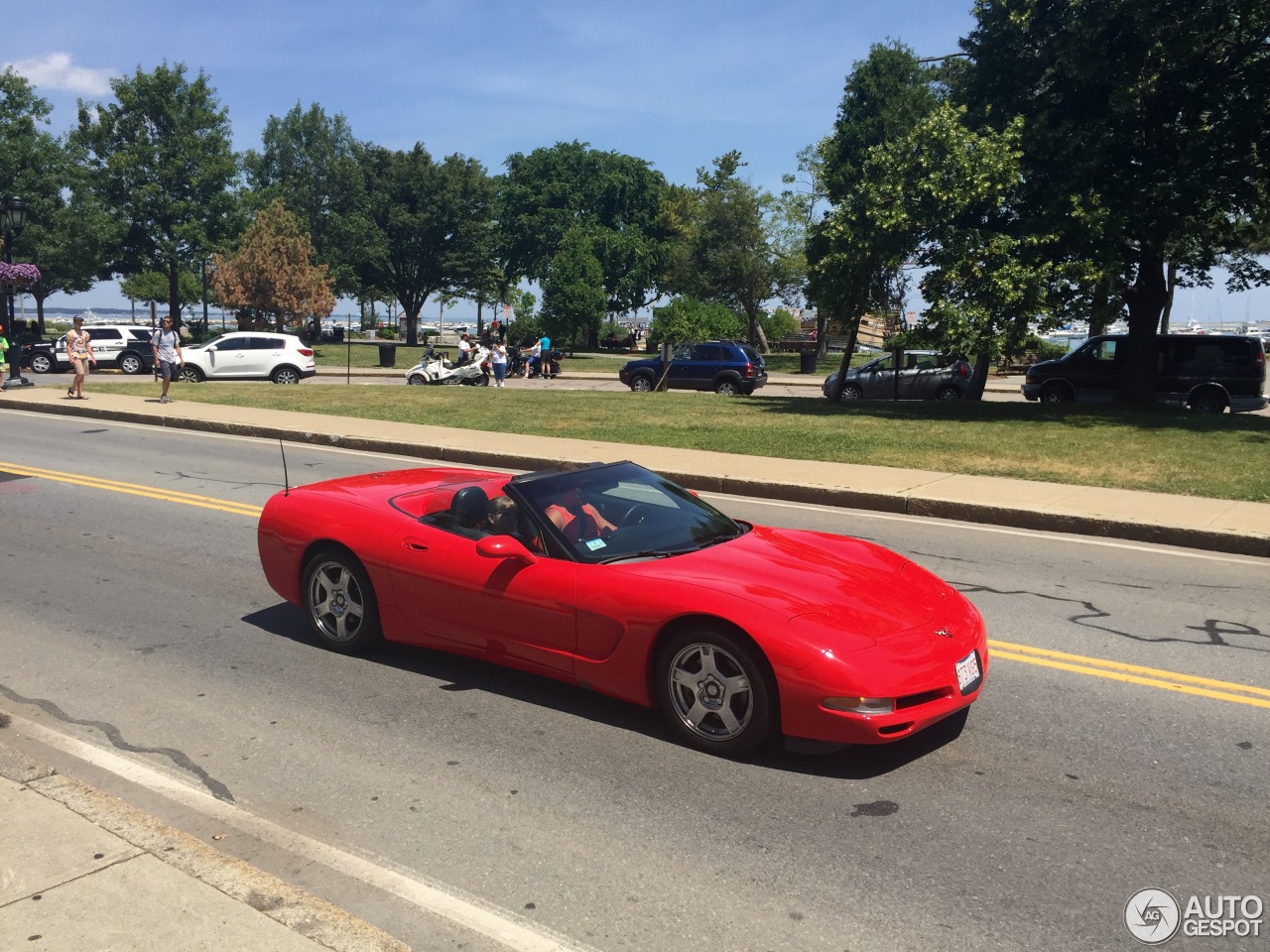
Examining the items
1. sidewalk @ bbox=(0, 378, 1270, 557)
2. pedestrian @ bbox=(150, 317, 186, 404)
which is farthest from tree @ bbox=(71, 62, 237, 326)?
sidewalk @ bbox=(0, 378, 1270, 557)

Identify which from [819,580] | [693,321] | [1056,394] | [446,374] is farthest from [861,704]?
[693,321]

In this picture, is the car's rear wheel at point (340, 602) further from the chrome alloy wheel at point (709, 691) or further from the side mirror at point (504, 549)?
the chrome alloy wheel at point (709, 691)

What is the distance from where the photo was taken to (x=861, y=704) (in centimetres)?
469

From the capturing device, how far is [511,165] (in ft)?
285

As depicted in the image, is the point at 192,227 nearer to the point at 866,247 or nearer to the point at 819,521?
the point at 866,247

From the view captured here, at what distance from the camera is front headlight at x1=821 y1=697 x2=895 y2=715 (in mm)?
4688

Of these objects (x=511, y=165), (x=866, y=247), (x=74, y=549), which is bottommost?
(x=74, y=549)

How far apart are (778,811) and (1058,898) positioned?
3.74ft

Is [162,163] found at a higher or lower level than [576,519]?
higher

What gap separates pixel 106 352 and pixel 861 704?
4016 centimetres

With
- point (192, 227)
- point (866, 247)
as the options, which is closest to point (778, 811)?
point (866, 247)

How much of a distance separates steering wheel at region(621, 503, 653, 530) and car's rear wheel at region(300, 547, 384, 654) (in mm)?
1587

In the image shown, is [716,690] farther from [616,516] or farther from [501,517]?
[501,517]

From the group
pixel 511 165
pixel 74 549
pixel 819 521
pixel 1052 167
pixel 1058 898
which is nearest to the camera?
pixel 1058 898
